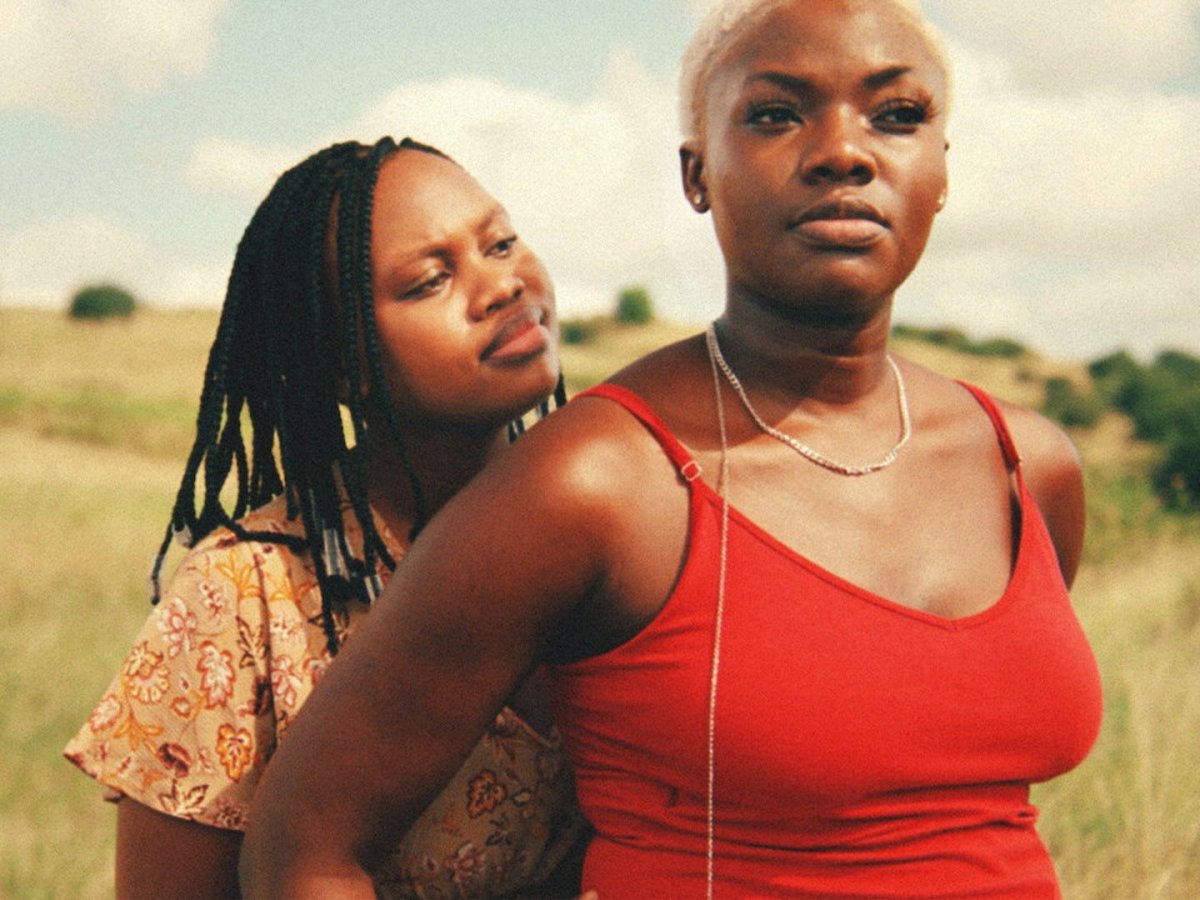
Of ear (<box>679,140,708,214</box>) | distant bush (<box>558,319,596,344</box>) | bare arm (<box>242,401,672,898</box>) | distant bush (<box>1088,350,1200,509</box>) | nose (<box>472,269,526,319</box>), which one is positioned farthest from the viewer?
distant bush (<box>558,319,596,344</box>)

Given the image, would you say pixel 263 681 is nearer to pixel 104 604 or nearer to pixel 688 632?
pixel 688 632

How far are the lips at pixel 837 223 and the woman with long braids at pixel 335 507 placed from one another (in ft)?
2.14

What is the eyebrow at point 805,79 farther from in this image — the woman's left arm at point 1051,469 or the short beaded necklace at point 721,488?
the woman's left arm at point 1051,469

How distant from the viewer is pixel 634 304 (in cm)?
6906

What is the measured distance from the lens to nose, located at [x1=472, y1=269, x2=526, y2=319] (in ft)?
7.41

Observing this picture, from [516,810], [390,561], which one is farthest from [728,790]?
[390,561]

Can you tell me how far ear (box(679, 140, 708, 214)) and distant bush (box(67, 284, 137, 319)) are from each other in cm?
4915

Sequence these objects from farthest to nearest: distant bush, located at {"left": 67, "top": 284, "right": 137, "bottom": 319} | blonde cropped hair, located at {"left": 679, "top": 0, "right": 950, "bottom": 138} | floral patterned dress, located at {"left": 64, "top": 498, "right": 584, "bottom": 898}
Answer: distant bush, located at {"left": 67, "top": 284, "right": 137, "bottom": 319} → floral patterned dress, located at {"left": 64, "top": 498, "right": 584, "bottom": 898} → blonde cropped hair, located at {"left": 679, "top": 0, "right": 950, "bottom": 138}

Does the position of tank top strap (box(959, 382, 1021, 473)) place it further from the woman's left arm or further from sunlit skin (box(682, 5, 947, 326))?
sunlit skin (box(682, 5, 947, 326))

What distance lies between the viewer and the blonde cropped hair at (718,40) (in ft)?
6.13

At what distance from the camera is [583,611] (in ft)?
5.87

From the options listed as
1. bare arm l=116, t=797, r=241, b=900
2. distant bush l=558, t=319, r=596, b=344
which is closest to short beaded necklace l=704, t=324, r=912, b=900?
bare arm l=116, t=797, r=241, b=900

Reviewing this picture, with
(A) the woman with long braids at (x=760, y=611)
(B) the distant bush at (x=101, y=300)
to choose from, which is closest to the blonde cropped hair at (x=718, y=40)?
(A) the woman with long braids at (x=760, y=611)

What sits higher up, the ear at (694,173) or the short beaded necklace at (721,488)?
the ear at (694,173)
